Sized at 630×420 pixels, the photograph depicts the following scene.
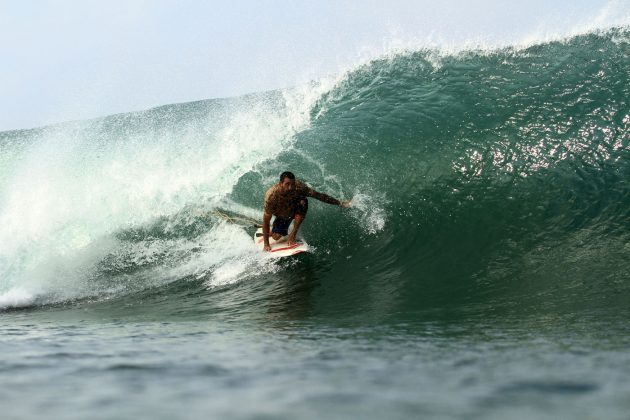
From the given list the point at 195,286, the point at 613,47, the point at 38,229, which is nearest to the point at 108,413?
the point at 195,286

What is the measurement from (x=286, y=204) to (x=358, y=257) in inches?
50.5

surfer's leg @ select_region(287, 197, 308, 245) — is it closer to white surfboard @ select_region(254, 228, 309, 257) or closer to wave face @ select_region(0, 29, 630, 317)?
white surfboard @ select_region(254, 228, 309, 257)

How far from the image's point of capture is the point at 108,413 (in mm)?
2062

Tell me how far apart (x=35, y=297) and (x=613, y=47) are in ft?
39.2

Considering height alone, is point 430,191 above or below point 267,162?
below

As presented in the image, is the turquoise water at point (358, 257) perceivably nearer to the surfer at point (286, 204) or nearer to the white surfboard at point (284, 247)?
the white surfboard at point (284, 247)

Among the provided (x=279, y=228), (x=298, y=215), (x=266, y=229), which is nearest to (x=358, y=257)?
(x=298, y=215)

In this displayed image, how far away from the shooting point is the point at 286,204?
8.31m

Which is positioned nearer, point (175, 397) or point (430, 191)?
point (175, 397)

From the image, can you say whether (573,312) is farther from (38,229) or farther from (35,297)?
(38,229)

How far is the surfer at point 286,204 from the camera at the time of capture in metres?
8.07

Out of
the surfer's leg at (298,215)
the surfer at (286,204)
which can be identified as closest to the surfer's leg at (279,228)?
the surfer at (286,204)

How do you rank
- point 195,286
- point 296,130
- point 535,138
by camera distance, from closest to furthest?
point 195,286 → point 535,138 → point 296,130

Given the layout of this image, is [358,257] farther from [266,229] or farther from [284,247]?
[266,229]
